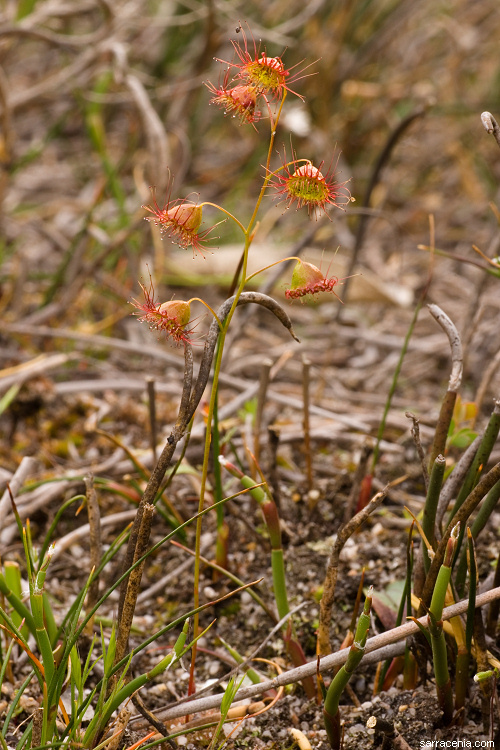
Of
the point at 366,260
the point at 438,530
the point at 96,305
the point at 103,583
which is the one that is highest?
the point at 366,260

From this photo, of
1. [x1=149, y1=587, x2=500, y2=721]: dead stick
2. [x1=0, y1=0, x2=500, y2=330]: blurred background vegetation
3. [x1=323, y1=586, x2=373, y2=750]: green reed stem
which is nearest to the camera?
[x1=323, y1=586, x2=373, y2=750]: green reed stem

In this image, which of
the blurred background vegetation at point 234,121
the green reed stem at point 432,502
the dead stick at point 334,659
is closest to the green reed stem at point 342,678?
the dead stick at point 334,659

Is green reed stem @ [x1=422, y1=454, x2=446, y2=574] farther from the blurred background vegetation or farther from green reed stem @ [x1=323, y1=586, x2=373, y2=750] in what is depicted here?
the blurred background vegetation

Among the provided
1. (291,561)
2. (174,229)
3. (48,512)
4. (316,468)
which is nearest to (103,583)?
(48,512)

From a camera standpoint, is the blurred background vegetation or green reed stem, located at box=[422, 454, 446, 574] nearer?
green reed stem, located at box=[422, 454, 446, 574]

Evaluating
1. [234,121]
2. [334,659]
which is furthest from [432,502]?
[234,121]

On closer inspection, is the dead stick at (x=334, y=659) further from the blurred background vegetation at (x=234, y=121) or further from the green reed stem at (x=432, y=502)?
the blurred background vegetation at (x=234, y=121)

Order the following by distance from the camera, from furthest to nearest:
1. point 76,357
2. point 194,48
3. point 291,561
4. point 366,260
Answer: point 194,48 < point 366,260 < point 76,357 < point 291,561

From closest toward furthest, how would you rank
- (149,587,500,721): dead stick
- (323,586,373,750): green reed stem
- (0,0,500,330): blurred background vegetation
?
(323,586,373,750): green reed stem
(149,587,500,721): dead stick
(0,0,500,330): blurred background vegetation

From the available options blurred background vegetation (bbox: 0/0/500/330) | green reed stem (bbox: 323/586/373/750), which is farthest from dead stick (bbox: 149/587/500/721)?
blurred background vegetation (bbox: 0/0/500/330)

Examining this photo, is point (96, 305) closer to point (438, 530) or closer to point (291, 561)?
point (291, 561)

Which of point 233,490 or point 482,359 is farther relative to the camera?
point 482,359
